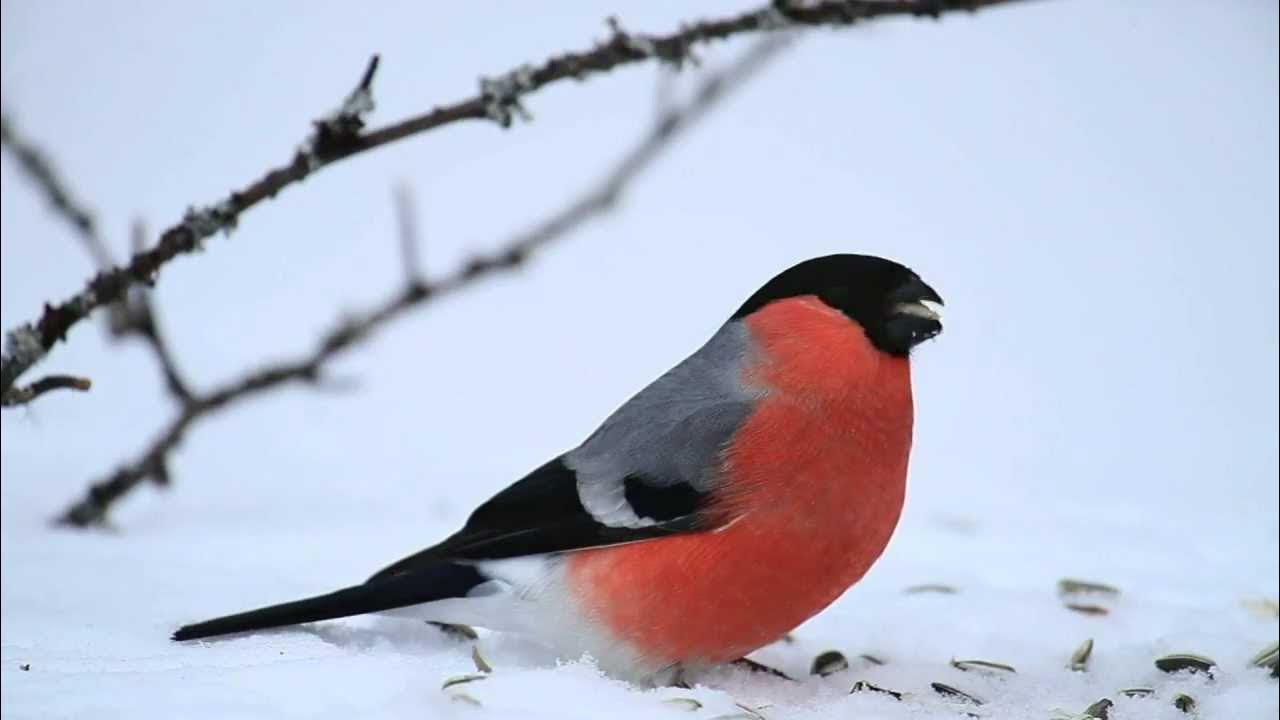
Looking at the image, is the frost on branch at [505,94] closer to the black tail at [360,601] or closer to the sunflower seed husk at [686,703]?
the black tail at [360,601]

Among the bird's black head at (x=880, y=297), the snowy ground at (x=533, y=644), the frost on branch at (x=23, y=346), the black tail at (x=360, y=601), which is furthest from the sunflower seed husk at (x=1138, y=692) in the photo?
the frost on branch at (x=23, y=346)

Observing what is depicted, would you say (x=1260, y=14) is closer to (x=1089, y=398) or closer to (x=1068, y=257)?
(x=1068, y=257)

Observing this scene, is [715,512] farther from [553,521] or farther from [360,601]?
[360,601]

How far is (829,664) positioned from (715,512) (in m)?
0.50

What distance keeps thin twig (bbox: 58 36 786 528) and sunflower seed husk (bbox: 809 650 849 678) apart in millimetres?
1170

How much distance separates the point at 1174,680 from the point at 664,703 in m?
1.19

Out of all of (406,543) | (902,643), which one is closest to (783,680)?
(902,643)

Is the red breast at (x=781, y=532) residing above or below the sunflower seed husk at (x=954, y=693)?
above

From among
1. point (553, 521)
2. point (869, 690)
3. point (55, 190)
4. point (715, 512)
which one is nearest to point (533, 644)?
point (553, 521)

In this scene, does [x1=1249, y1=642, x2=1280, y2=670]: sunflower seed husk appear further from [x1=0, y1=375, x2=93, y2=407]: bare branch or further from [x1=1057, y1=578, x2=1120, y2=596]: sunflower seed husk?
[x1=0, y1=375, x2=93, y2=407]: bare branch

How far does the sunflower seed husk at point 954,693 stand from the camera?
2.80 metres

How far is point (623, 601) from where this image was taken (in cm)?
285

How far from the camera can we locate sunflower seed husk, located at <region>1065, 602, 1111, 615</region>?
346cm

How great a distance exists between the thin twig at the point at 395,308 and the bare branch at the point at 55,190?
0.46 meters
